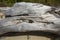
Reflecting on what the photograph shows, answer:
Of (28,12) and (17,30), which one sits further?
(28,12)

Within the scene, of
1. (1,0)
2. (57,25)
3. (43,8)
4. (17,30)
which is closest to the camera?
(17,30)

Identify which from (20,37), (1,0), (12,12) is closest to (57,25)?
(20,37)

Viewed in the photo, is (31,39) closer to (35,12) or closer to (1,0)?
(35,12)

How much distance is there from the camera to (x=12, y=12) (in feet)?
9.23

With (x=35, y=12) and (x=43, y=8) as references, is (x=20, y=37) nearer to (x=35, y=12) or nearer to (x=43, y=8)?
(x=35, y=12)

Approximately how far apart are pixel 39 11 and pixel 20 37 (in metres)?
0.95

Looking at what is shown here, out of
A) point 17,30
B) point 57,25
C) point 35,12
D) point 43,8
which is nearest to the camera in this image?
point 17,30

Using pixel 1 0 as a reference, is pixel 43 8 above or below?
above

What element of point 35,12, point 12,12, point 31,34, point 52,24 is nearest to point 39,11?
point 35,12

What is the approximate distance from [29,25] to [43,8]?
967 millimetres

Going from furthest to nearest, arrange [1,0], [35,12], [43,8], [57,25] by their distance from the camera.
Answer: [1,0] → [43,8] → [35,12] → [57,25]

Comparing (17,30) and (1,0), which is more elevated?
(17,30)

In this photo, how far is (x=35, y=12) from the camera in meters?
2.63

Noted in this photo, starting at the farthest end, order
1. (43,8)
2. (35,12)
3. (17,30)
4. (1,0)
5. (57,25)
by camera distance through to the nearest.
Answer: (1,0)
(43,8)
(35,12)
(57,25)
(17,30)
